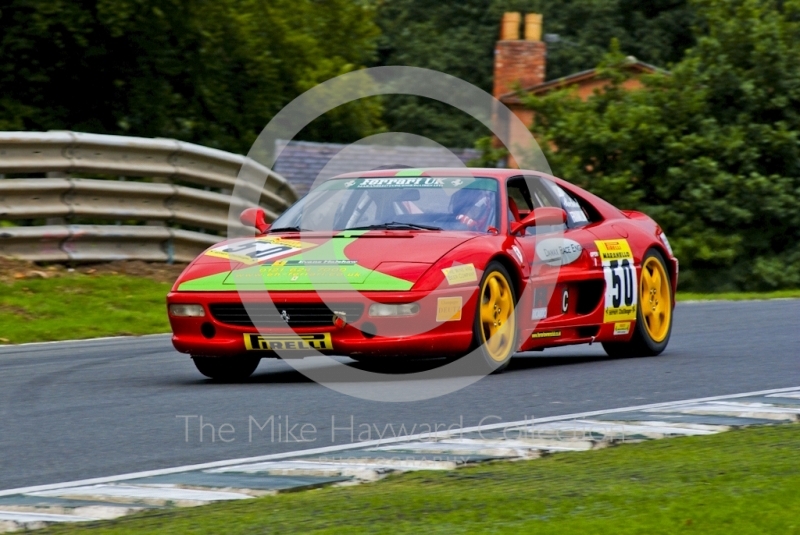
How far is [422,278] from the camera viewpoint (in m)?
7.74

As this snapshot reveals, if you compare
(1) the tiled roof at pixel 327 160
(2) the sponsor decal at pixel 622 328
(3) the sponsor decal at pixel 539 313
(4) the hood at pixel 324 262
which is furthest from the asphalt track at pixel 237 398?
(1) the tiled roof at pixel 327 160

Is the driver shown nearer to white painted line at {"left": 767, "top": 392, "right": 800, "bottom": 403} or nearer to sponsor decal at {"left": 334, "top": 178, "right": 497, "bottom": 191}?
sponsor decal at {"left": 334, "top": 178, "right": 497, "bottom": 191}

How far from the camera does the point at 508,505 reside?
14.8ft

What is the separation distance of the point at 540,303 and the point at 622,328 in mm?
1060

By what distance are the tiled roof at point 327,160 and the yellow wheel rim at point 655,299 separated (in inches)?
722

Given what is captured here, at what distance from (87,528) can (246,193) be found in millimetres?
11475

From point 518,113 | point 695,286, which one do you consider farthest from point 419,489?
point 518,113

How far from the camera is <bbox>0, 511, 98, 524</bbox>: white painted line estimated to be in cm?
435

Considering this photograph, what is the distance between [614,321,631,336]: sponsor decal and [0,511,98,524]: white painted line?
5.59 metres

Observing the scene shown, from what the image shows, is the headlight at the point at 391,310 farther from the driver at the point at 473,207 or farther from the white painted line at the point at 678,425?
the white painted line at the point at 678,425

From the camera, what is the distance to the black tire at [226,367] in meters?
8.28

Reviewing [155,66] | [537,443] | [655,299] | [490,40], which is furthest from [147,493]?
[490,40]

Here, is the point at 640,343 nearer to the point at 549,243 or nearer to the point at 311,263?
the point at 549,243

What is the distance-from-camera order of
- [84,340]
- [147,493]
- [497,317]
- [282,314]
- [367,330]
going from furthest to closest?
[84,340] → [497,317] → [282,314] → [367,330] → [147,493]
